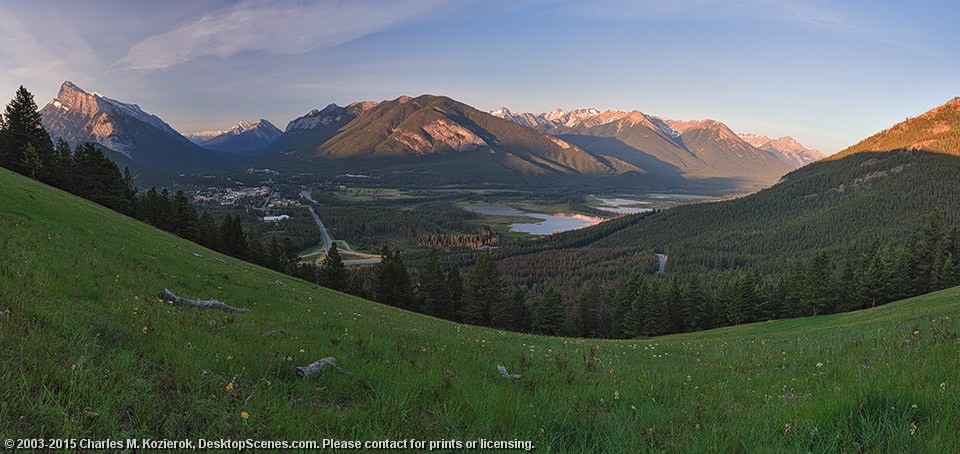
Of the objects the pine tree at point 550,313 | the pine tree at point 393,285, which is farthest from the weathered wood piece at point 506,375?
the pine tree at point 550,313

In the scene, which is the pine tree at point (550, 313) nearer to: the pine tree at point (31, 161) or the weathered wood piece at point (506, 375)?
the weathered wood piece at point (506, 375)

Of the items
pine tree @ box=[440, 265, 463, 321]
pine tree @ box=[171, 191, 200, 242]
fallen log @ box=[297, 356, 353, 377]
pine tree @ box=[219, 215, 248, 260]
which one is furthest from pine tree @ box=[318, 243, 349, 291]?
fallen log @ box=[297, 356, 353, 377]

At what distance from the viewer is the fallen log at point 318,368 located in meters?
5.44

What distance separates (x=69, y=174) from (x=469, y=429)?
254 ft

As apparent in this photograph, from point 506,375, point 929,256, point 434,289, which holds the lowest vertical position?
point 434,289

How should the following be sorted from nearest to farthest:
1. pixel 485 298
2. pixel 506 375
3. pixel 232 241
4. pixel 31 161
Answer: pixel 506 375
pixel 31 161
pixel 485 298
pixel 232 241

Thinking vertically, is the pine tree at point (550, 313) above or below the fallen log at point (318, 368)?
below

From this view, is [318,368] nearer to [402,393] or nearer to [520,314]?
[402,393]

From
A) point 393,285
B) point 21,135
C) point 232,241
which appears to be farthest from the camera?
point 232,241

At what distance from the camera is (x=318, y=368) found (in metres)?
5.59

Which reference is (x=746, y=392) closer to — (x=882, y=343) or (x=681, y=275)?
(x=882, y=343)

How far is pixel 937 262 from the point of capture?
195 feet

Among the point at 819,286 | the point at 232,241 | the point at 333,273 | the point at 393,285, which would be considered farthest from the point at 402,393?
the point at 819,286

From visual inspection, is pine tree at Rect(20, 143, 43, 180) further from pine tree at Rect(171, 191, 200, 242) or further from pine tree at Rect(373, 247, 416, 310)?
pine tree at Rect(373, 247, 416, 310)
